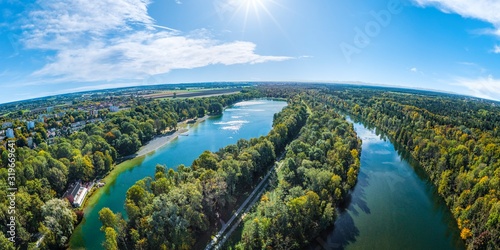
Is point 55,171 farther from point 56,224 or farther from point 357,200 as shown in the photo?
point 357,200

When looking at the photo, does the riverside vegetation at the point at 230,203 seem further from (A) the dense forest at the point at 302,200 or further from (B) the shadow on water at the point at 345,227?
(B) the shadow on water at the point at 345,227

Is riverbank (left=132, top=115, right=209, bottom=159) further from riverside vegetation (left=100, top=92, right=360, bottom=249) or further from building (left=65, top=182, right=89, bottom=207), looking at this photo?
riverside vegetation (left=100, top=92, right=360, bottom=249)

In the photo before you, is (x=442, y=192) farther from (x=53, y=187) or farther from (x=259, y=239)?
(x=53, y=187)

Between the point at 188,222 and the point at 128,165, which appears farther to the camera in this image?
the point at 128,165

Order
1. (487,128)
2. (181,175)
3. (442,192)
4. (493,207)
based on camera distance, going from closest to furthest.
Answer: (493,207) → (181,175) → (442,192) → (487,128)

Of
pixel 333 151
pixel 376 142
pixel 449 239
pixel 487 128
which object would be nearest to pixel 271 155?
pixel 333 151

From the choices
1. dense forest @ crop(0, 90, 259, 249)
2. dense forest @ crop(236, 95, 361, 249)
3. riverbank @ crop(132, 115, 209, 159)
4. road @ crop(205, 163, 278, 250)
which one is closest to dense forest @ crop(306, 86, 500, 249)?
dense forest @ crop(236, 95, 361, 249)

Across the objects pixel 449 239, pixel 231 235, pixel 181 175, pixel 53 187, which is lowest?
pixel 449 239
